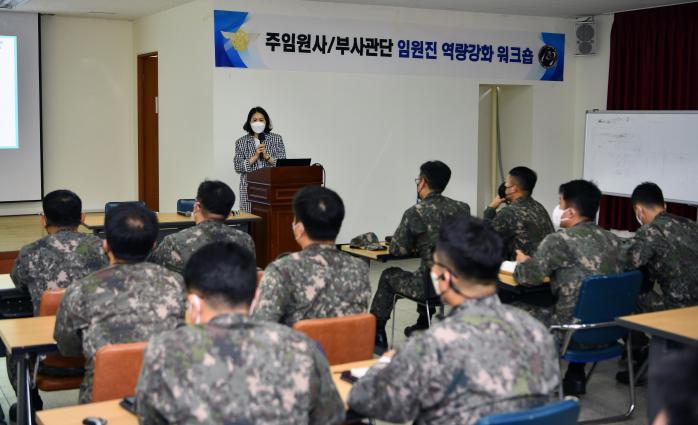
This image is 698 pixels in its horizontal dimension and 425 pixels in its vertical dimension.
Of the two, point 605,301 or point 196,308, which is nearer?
point 196,308

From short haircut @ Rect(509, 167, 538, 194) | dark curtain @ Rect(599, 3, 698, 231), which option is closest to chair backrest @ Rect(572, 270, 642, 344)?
short haircut @ Rect(509, 167, 538, 194)

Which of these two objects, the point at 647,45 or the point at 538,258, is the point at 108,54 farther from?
the point at 538,258

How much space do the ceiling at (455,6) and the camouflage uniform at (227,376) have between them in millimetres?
7829

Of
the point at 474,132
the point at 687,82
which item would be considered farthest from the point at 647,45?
the point at 474,132

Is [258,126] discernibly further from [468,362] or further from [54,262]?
[468,362]

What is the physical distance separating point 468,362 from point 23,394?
7.26 ft

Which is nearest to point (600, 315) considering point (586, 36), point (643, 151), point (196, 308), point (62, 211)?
point (196, 308)

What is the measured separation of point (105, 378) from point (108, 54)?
951cm

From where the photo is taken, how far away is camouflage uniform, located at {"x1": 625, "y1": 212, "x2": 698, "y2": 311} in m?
4.89

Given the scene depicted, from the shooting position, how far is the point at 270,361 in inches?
84.4

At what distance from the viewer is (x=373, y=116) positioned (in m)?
10.1

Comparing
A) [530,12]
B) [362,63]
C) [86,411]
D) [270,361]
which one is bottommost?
[86,411]

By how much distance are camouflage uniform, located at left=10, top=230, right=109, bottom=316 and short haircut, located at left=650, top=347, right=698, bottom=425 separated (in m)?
3.32

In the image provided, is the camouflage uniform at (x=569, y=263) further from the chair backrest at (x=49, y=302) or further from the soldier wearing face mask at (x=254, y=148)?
the soldier wearing face mask at (x=254, y=148)
